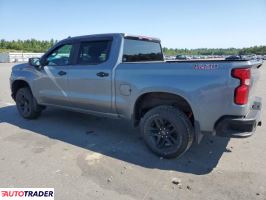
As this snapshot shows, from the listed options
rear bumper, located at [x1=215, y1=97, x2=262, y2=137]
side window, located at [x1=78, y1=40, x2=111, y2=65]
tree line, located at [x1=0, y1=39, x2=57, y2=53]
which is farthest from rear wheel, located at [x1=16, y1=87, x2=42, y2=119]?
tree line, located at [x1=0, y1=39, x2=57, y2=53]

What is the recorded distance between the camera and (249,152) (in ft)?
14.4

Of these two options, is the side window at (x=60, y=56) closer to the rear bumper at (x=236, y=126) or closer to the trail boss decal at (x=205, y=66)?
the trail boss decal at (x=205, y=66)

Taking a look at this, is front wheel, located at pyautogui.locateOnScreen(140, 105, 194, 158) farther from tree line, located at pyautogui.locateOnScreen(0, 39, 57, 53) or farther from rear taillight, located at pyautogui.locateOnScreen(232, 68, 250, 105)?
tree line, located at pyautogui.locateOnScreen(0, 39, 57, 53)

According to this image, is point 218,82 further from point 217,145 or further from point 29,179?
point 29,179

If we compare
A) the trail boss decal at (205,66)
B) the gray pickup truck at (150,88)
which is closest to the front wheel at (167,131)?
the gray pickup truck at (150,88)

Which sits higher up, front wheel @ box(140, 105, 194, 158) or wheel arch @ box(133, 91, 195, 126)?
wheel arch @ box(133, 91, 195, 126)

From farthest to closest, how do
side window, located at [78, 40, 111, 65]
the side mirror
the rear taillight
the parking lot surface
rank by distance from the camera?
the side mirror < side window, located at [78, 40, 111, 65] < the rear taillight < the parking lot surface

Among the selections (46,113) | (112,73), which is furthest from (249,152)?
(46,113)

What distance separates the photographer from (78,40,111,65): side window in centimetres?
Answer: 486

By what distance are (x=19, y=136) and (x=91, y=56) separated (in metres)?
2.09

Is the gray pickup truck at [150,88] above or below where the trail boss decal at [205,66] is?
below

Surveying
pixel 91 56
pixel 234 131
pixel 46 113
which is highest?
pixel 91 56

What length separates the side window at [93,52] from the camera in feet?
15.9

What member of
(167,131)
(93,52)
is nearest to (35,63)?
(93,52)
